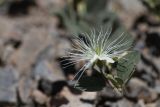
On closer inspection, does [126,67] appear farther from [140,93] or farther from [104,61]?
[140,93]

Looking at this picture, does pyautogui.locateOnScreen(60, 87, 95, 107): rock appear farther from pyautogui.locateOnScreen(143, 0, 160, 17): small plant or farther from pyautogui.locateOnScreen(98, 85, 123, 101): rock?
pyautogui.locateOnScreen(143, 0, 160, 17): small plant

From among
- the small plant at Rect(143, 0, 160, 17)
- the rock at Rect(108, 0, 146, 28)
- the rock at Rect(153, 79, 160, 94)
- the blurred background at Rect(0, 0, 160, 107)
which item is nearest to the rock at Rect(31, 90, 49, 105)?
the blurred background at Rect(0, 0, 160, 107)

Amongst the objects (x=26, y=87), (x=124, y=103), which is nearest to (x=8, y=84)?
(x=26, y=87)

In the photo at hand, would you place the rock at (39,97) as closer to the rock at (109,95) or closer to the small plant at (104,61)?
the rock at (109,95)

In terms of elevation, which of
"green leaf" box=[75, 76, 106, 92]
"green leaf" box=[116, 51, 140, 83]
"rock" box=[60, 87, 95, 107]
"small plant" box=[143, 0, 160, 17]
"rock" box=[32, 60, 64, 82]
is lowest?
"rock" box=[60, 87, 95, 107]

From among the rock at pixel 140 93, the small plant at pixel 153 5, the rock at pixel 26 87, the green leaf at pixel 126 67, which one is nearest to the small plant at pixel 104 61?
the green leaf at pixel 126 67

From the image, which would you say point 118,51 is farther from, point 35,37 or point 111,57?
point 35,37
